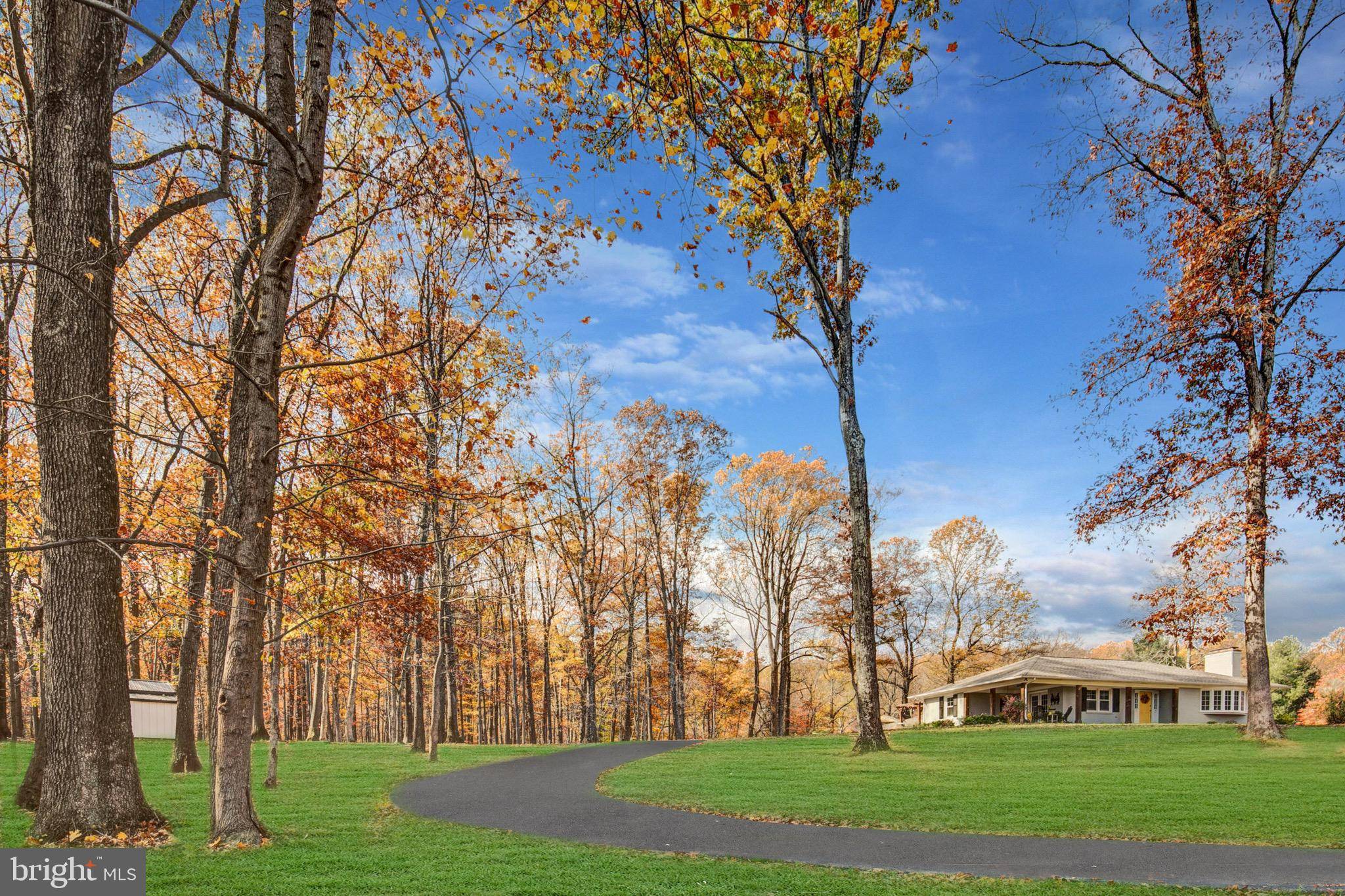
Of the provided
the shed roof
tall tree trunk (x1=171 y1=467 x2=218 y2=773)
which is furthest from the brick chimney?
the shed roof

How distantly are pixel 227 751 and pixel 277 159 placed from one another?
224 inches

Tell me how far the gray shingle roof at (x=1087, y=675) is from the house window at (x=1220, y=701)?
Result: 74cm

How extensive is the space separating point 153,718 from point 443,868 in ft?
81.1

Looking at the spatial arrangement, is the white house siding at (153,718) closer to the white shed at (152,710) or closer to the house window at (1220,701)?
the white shed at (152,710)

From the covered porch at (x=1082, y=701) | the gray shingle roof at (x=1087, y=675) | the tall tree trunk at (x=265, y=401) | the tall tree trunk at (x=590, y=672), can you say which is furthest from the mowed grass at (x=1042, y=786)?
the covered porch at (x=1082, y=701)

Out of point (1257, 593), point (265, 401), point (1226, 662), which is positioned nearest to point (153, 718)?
point (265, 401)

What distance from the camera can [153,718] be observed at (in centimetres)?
2456

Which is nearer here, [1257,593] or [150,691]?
[1257,593]

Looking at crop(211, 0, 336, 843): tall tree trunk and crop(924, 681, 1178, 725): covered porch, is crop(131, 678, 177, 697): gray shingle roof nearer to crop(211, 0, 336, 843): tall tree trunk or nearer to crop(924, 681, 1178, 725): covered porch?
crop(211, 0, 336, 843): tall tree trunk

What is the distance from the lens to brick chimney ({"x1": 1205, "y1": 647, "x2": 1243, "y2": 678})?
3575cm

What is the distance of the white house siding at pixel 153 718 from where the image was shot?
79.0 feet

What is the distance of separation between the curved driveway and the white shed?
759 inches

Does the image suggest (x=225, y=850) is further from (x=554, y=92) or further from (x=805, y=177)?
(x=805, y=177)

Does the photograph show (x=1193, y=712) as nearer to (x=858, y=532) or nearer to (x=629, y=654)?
(x=629, y=654)
